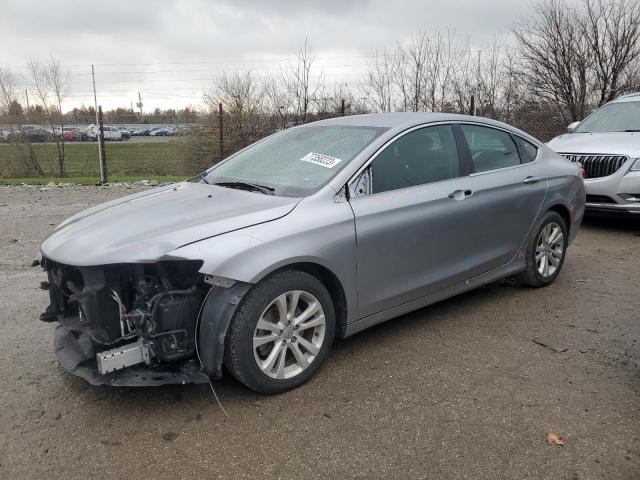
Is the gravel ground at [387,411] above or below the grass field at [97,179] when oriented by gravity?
below

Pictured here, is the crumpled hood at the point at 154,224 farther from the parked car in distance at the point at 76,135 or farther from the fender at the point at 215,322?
the parked car in distance at the point at 76,135

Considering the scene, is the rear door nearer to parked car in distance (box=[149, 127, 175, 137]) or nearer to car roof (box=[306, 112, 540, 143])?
car roof (box=[306, 112, 540, 143])

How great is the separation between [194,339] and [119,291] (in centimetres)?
48

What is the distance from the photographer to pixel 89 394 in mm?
3236

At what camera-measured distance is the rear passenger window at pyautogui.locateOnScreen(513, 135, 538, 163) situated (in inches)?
192

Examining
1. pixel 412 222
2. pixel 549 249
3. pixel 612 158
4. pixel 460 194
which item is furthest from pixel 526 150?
pixel 612 158

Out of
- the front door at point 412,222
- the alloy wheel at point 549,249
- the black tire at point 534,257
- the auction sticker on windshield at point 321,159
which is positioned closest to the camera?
the front door at point 412,222

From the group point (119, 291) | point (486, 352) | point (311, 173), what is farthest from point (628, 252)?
point (119, 291)

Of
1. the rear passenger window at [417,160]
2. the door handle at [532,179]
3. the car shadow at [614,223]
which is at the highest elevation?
the rear passenger window at [417,160]

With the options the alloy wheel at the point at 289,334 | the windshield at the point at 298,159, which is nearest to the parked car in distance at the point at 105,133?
the windshield at the point at 298,159

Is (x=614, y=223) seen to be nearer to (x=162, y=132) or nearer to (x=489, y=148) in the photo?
(x=489, y=148)

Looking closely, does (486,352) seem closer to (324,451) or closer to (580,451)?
(580,451)

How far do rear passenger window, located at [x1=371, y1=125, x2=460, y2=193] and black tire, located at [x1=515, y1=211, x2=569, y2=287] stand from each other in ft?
3.72

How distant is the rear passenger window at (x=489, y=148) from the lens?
14.5ft
